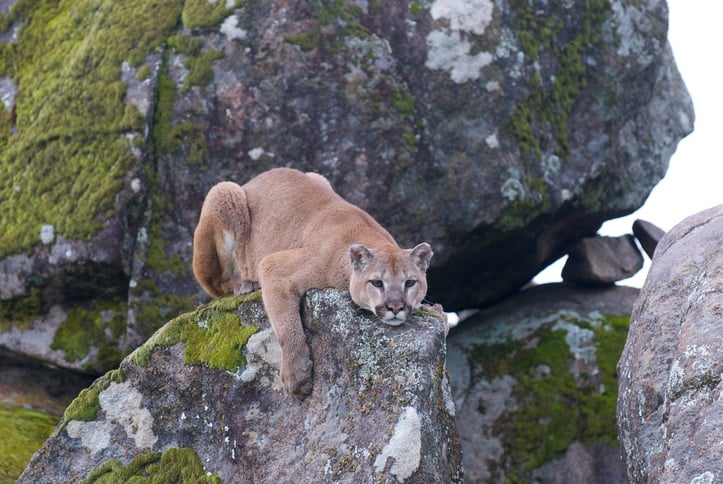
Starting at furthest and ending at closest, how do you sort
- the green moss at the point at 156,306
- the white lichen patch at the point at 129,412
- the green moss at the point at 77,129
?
the green moss at the point at 77,129, the green moss at the point at 156,306, the white lichen patch at the point at 129,412

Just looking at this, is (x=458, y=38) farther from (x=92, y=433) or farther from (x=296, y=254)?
(x=92, y=433)

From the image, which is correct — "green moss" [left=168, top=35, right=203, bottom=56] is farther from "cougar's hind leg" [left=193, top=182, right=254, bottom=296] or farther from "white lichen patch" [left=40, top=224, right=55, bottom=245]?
"white lichen patch" [left=40, top=224, right=55, bottom=245]

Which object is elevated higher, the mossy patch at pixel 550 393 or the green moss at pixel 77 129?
the green moss at pixel 77 129

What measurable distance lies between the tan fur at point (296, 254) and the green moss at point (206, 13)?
2659 mm

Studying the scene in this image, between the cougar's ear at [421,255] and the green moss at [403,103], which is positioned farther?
the green moss at [403,103]

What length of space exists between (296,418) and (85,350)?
16.7ft

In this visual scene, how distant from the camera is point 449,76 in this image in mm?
12203

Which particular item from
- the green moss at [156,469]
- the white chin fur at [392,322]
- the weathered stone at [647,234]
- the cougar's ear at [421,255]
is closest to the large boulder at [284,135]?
the weathered stone at [647,234]

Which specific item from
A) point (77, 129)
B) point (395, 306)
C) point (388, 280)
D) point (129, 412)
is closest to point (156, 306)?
point (77, 129)

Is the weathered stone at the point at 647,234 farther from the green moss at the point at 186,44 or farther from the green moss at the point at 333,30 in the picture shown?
the green moss at the point at 186,44

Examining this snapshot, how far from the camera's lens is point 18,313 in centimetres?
1241

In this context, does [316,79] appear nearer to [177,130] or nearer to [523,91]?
[177,130]

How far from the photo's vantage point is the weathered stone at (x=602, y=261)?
1422cm

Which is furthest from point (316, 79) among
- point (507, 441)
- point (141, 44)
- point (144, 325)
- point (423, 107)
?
point (507, 441)
